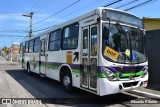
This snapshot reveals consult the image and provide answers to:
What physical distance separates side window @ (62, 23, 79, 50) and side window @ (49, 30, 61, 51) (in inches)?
25.5

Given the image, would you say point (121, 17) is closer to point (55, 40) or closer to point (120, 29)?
point (120, 29)

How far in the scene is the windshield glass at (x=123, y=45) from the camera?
7.29m

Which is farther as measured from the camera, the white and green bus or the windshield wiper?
the windshield wiper

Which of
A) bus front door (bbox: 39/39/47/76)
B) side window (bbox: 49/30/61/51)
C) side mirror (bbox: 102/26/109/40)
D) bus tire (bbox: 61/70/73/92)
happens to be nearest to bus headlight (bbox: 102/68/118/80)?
side mirror (bbox: 102/26/109/40)

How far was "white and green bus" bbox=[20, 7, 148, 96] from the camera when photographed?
7.22 m

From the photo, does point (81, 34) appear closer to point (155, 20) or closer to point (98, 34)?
point (98, 34)

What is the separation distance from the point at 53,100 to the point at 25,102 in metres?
1.02

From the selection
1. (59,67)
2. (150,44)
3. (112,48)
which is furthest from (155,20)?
(112,48)

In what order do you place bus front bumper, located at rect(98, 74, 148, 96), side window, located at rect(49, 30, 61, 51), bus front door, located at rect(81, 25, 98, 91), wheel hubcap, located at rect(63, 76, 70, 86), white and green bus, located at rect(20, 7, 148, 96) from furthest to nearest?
1. side window, located at rect(49, 30, 61, 51)
2. wheel hubcap, located at rect(63, 76, 70, 86)
3. bus front door, located at rect(81, 25, 98, 91)
4. white and green bus, located at rect(20, 7, 148, 96)
5. bus front bumper, located at rect(98, 74, 148, 96)

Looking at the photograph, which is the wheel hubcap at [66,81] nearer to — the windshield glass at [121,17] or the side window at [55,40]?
the side window at [55,40]

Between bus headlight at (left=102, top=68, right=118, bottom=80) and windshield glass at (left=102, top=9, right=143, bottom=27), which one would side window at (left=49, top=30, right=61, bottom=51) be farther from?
bus headlight at (left=102, top=68, right=118, bottom=80)

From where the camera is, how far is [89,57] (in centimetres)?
791

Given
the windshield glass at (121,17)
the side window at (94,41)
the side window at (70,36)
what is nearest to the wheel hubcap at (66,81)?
the side window at (70,36)

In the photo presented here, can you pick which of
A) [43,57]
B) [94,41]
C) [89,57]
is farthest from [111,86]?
[43,57]
